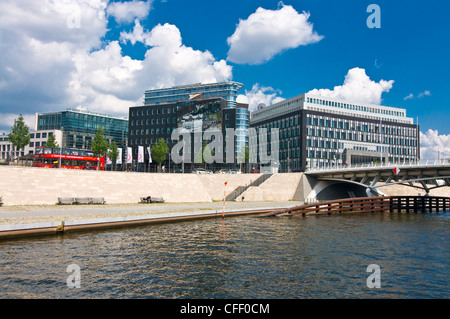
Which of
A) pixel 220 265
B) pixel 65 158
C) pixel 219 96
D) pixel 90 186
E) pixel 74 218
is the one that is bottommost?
pixel 220 265

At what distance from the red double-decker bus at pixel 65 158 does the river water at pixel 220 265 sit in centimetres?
4390

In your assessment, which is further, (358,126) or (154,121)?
(154,121)

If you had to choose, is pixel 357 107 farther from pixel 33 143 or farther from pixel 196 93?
pixel 33 143

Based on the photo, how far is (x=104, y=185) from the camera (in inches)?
1837

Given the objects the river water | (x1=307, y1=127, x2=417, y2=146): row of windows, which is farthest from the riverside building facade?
the river water

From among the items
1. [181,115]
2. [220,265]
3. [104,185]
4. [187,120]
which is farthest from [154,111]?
[220,265]

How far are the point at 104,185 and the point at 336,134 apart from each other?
92524 mm

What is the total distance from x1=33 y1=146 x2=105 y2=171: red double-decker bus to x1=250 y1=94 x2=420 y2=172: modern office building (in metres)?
66.4

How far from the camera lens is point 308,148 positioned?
117 metres
